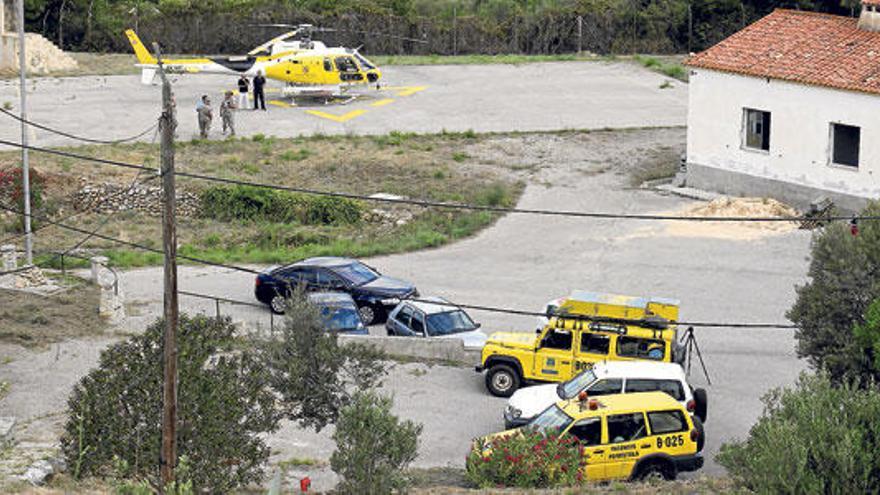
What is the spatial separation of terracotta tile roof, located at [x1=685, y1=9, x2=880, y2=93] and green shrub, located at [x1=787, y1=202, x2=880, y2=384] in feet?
43.4

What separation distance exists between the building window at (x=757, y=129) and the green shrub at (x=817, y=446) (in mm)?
21616

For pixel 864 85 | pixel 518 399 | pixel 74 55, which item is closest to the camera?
pixel 518 399

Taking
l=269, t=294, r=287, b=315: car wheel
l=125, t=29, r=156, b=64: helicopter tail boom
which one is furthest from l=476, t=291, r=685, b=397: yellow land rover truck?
l=125, t=29, r=156, b=64: helicopter tail boom

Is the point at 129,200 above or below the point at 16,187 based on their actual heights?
below

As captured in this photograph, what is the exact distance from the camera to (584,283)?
120ft

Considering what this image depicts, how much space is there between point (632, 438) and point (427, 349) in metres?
7.34

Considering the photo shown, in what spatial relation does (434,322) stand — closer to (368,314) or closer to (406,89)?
(368,314)

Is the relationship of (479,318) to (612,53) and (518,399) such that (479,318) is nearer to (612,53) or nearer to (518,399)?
(518,399)

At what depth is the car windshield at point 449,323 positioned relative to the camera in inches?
1267

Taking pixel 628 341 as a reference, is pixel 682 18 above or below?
above

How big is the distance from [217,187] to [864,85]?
1668 cm

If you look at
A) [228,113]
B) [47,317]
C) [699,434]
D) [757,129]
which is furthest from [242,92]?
[699,434]

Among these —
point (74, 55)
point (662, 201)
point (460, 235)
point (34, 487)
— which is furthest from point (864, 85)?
point (74, 55)

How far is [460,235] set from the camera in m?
40.9
